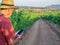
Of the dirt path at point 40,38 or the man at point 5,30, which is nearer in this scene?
the man at point 5,30

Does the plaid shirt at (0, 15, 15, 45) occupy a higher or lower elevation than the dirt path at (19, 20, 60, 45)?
higher

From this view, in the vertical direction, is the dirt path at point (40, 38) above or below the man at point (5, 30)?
below

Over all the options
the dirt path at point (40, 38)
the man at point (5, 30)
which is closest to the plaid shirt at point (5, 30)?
the man at point (5, 30)

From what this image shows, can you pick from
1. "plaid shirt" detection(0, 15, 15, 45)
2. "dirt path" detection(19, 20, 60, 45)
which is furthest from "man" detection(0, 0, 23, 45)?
"dirt path" detection(19, 20, 60, 45)

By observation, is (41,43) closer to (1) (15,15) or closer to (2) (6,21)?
(1) (15,15)

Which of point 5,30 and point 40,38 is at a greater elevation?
point 5,30

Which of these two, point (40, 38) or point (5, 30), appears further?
point (40, 38)

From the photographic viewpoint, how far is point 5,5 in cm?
464

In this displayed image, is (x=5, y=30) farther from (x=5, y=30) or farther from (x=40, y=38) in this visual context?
(x=40, y=38)

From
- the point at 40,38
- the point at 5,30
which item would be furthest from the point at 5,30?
the point at 40,38

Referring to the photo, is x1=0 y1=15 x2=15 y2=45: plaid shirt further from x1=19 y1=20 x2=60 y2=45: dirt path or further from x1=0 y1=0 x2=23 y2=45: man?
x1=19 y1=20 x2=60 y2=45: dirt path

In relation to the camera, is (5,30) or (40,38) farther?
(40,38)

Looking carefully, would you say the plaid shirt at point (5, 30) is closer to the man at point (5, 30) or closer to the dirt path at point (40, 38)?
the man at point (5, 30)

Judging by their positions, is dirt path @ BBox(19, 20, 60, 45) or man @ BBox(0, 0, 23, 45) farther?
dirt path @ BBox(19, 20, 60, 45)
